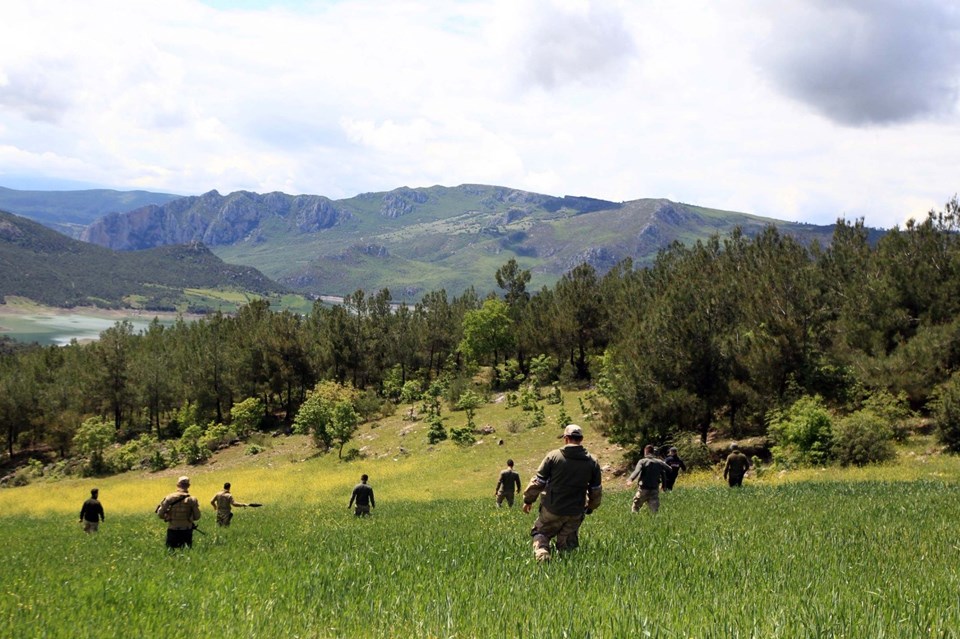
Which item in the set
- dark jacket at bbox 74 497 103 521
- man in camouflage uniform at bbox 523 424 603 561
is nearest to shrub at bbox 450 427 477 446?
dark jacket at bbox 74 497 103 521

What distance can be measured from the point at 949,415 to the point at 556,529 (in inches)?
921

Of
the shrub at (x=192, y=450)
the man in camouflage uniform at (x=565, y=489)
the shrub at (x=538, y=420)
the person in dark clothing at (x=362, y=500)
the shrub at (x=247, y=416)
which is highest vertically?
the man in camouflage uniform at (x=565, y=489)

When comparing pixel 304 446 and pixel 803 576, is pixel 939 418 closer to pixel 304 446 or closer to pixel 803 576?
pixel 803 576

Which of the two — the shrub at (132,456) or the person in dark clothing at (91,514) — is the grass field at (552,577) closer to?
the person in dark clothing at (91,514)

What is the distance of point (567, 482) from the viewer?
812 centimetres

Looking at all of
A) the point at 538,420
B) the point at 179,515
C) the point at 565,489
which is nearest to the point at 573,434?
the point at 565,489

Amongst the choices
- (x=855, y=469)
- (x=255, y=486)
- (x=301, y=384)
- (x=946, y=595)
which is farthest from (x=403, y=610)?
(x=301, y=384)

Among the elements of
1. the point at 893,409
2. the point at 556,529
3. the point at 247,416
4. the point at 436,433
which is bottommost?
the point at 247,416

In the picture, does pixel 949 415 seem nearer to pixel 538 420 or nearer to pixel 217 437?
pixel 538 420

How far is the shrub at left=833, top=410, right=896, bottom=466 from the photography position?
24.0m

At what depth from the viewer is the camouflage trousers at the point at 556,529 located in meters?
8.24

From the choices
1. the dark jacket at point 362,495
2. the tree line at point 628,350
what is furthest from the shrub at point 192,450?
the dark jacket at point 362,495

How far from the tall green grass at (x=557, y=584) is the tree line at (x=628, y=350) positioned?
1794cm

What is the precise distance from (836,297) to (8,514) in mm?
52473
